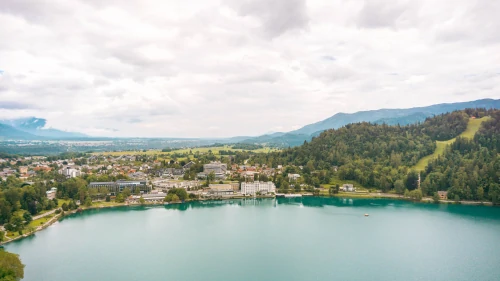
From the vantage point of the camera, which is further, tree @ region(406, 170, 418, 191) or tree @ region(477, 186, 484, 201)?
tree @ region(406, 170, 418, 191)

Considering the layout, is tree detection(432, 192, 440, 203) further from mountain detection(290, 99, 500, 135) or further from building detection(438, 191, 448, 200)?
mountain detection(290, 99, 500, 135)

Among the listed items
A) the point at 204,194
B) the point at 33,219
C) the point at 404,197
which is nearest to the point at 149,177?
the point at 204,194

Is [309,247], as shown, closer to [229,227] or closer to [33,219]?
[229,227]

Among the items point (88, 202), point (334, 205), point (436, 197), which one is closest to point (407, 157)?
point (436, 197)

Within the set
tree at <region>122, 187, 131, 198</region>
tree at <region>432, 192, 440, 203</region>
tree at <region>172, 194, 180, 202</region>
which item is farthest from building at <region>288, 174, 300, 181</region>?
tree at <region>122, 187, 131, 198</region>

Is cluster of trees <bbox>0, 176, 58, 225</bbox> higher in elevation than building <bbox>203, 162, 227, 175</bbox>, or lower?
lower
